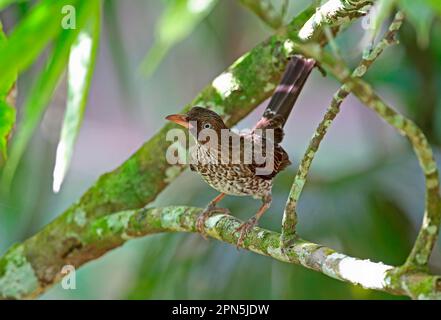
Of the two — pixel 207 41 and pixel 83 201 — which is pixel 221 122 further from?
pixel 207 41

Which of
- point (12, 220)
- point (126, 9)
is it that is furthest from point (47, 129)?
point (126, 9)

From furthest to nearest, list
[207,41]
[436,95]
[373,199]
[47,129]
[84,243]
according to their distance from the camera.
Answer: [207,41] → [47,129] → [436,95] → [373,199] → [84,243]

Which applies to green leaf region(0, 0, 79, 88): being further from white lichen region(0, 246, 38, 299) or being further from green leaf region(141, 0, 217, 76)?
white lichen region(0, 246, 38, 299)

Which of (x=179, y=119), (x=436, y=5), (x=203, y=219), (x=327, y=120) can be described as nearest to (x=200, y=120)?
(x=179, y=119)

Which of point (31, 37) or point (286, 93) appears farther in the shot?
point (286, 93)

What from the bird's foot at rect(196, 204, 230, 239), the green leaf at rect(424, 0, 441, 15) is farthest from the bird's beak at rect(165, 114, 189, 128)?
the green leaf at rect(424, 0, 441, 15)

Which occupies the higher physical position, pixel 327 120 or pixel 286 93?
pixel 286 93

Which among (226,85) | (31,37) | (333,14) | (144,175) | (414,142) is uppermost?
(226,85)

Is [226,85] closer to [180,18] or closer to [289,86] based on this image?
[289,86]
